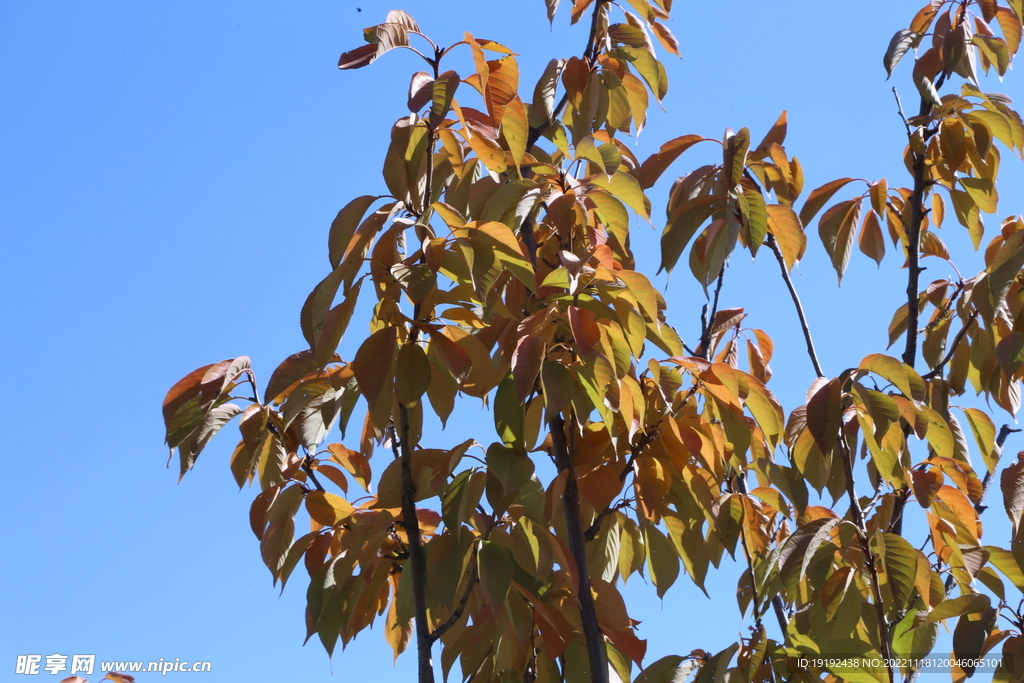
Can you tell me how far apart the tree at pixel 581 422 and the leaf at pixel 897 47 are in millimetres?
77

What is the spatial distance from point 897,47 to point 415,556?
4.64 ft

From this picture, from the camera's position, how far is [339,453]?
156cm

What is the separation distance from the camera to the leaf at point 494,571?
1.05 meters

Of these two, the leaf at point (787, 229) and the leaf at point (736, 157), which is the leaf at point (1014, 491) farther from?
the leaf at point (736, 157)

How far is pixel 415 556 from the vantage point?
1.15 m

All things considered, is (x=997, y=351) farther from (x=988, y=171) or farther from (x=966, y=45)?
(x=966, y=45)

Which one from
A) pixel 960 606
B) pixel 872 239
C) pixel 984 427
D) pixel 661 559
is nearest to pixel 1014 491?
pixel 960 606

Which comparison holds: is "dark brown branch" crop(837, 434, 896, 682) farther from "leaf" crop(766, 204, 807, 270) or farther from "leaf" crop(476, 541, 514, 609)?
"leaf" crop(476, 541, 514, 609)

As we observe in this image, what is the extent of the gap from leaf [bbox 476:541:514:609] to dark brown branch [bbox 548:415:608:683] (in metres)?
0.17

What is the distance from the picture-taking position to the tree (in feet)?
3.62

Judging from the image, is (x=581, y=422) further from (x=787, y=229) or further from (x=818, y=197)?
(x=818, y=197)

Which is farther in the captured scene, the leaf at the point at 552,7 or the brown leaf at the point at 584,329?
the leaf at the point at 552,7

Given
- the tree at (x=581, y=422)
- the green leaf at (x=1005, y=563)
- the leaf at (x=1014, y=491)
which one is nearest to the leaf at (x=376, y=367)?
the tree at (x=581, y=422)

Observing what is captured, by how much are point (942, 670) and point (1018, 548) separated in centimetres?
32
